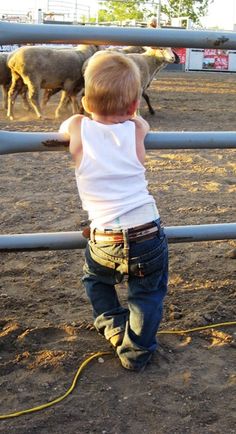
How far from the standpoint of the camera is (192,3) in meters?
51.9

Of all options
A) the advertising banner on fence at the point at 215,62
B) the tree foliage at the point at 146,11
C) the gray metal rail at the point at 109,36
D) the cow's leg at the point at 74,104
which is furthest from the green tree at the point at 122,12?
the gray metal rail at the point at 109,36

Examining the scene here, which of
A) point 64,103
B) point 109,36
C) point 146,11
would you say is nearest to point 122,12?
point 146,11

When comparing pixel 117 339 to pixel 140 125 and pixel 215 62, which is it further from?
pixel 215 62

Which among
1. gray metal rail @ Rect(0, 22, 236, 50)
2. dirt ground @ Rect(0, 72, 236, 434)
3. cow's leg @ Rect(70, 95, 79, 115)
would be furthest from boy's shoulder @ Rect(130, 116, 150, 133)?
cow's leg @ Rect(70, 95, 79, 115)

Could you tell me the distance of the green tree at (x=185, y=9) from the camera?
1992 inches

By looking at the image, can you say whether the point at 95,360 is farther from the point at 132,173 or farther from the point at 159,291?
the point at 132,173

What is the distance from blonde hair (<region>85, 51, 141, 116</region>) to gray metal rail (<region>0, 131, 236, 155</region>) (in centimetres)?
27

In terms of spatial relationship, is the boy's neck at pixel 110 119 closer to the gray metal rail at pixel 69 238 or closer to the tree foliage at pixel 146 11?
the gray metal rail at pixel 69 238

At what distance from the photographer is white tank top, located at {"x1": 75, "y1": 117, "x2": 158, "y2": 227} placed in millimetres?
2592

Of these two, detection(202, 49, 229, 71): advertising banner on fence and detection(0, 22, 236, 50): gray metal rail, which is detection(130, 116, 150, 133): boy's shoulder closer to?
detection(0, 22, 236, 50): gray metal rail

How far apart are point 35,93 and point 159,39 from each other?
9.57 meters

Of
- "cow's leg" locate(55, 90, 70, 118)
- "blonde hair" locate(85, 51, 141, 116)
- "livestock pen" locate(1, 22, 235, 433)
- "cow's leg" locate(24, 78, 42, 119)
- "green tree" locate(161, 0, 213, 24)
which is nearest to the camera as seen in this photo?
"livestock pen" locate(1, 22, 235, 433)

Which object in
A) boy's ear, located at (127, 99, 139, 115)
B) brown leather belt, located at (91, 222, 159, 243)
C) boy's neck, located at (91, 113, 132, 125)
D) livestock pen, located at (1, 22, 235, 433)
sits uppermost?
boy's ear, located at (127, 99, 139, 115)

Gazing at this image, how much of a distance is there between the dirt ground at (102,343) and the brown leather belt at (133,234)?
574 mm
